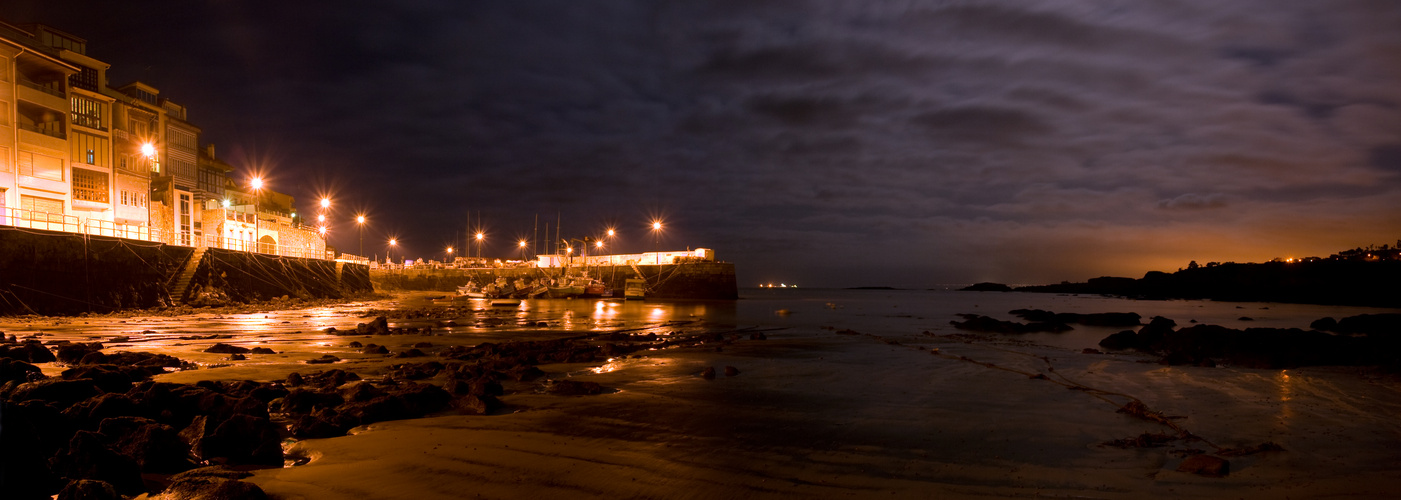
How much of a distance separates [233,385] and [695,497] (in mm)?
7391

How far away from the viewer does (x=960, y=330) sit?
29.2 m

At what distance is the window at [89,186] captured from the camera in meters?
34.9

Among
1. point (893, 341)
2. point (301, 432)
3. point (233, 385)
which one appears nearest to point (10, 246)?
point (233, 385)

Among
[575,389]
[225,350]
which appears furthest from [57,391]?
[225,350]

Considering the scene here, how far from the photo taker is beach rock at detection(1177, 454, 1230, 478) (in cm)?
663

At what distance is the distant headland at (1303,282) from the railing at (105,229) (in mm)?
Answer: 89810

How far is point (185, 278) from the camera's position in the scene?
3225 cm

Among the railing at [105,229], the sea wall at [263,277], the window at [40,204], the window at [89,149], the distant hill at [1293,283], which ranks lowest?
the distant hill at [1293,283]

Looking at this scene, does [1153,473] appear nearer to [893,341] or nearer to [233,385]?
[233,385]

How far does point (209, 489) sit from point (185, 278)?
3562 centimetres

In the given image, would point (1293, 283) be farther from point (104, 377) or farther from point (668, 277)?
point (104, 377)

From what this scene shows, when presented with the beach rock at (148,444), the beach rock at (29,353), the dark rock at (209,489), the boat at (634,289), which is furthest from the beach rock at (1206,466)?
the boat at (634,289)

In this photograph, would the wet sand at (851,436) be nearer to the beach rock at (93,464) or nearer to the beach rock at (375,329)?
the beach rock at (93,464)

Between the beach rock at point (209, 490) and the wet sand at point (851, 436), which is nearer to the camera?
the beach rock at point (209, 490)
